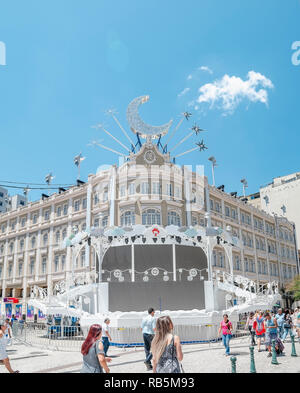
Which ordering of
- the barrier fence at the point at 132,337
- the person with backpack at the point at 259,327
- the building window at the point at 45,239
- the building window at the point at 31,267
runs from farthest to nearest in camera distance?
the building window at the point at 31,267 → the building window at the point at 45,239 → the barrier fence at the point at 132,337 → the person with backpack at the point at 259,327

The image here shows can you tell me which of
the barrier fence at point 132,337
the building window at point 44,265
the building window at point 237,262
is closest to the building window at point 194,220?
the building window at point 237,262

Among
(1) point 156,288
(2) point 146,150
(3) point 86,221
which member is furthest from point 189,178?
(1) point 156,288

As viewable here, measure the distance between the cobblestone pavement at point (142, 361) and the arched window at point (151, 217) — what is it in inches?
722

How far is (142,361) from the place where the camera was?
12891 millimetres

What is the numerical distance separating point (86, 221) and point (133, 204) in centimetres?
741

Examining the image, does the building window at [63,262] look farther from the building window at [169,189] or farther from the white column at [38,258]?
the building window at [169,189]

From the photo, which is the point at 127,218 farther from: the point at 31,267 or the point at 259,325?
the point at 259,325

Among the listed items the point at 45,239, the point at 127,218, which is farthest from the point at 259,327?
the point at 45,239

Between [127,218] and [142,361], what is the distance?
74.6 ft

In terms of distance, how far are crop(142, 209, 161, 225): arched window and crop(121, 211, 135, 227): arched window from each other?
3.32ft

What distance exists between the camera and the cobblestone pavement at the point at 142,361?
11.0 meters

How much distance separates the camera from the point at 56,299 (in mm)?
23344

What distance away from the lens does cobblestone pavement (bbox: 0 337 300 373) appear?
11.0 metres

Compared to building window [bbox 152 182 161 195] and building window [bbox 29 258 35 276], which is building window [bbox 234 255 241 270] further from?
building window [bbox 29 258 35 276]
